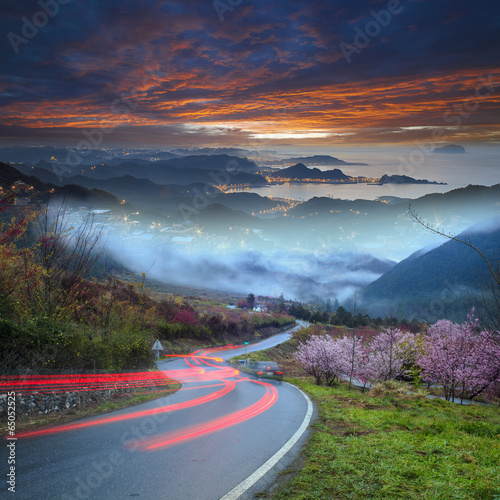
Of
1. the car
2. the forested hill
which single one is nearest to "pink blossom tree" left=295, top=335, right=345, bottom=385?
the car

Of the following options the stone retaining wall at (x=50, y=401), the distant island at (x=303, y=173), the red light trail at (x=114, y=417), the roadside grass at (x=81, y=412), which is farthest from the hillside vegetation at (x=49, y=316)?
the distant island at (x=303, y=173)

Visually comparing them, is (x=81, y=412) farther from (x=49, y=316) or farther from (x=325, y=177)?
(x=325, y=177)

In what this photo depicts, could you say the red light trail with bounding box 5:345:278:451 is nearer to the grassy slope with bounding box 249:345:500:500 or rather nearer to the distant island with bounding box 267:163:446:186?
the grassy slope with bounding box 249:345:500:500

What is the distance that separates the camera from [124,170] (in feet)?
627

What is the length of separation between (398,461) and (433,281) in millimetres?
154487

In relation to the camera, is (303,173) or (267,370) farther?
(303,173)

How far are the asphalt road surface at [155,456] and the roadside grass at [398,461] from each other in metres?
0.56

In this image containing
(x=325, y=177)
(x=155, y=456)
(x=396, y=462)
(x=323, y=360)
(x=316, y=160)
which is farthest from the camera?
(x=316, y=160)

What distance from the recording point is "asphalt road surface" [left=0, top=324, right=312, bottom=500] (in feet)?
14.2

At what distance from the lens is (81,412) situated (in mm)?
7941

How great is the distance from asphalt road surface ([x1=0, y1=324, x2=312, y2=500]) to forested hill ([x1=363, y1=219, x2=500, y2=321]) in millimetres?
116101

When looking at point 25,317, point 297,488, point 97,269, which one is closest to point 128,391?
point 25,317

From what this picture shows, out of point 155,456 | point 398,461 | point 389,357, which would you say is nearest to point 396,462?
point 398,461

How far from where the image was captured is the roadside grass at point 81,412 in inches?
253
